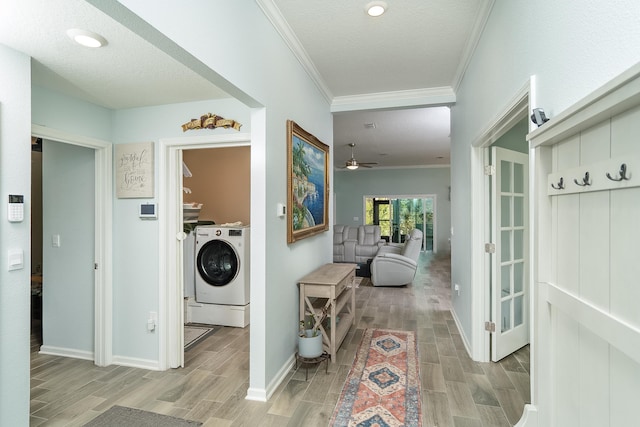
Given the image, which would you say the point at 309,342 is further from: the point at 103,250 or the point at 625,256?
the point at 625,256

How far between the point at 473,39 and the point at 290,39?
4.78ft

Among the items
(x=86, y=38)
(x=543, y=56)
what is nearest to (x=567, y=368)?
(x=543, y=56)

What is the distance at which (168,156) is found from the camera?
292cm

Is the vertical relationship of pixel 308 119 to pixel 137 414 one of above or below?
above

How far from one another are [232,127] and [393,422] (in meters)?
2.47

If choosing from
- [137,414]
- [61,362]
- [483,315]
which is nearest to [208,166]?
[61,362]

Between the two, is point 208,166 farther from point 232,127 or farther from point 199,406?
point 199,406

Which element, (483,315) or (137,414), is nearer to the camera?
(137,414)

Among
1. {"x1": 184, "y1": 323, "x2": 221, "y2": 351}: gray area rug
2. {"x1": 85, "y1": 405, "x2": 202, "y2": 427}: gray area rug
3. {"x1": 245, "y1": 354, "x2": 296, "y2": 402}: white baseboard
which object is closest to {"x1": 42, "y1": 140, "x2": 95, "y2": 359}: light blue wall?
{"x1": 184, "y1": 323, "x2": 221, "y2": 351}: gray area rug

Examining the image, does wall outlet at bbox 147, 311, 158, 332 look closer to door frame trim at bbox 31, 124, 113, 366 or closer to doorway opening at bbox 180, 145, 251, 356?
door frame trim at bbox 31, 124, 113, 366

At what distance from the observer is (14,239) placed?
1.88 metres

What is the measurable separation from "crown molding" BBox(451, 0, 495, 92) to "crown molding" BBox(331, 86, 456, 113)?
279 millimetres

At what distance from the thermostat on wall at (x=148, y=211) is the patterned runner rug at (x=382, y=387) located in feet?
7.03

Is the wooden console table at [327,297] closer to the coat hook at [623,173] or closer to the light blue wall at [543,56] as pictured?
the light blue wall at [543,56]
